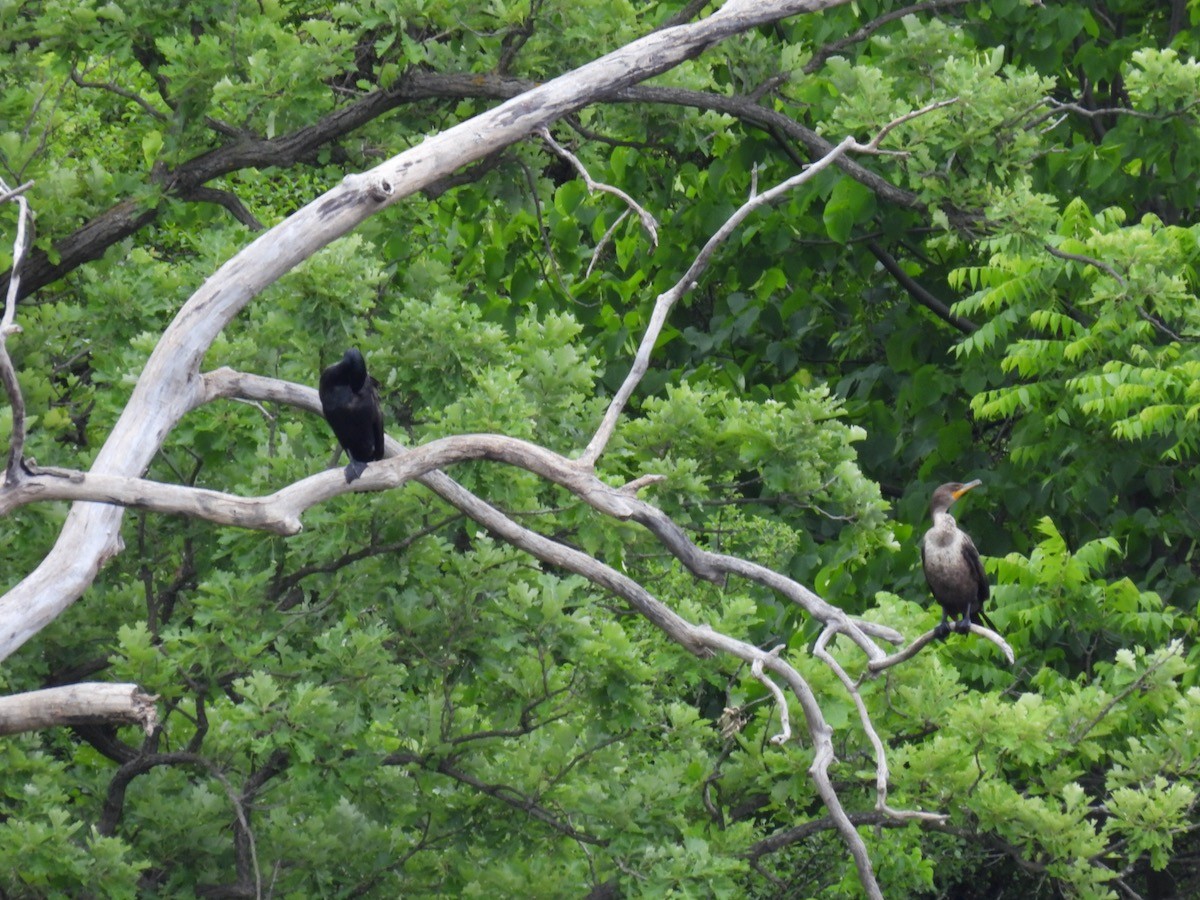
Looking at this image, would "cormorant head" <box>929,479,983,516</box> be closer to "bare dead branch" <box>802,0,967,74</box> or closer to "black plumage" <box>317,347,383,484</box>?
"bare dead branch" <box>802,0,967,74</box>

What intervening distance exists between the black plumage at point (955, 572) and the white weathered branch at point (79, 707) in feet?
12.0

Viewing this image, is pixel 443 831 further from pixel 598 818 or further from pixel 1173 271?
pixel 1173 271

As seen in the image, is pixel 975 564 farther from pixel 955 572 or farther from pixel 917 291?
pixel 917 291

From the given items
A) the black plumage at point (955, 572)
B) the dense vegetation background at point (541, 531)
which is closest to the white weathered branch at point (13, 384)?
the dense vegetation background at point (541, 531)

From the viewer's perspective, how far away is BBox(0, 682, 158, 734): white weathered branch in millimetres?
4043

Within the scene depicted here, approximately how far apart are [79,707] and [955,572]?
387cm

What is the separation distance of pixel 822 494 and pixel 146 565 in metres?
2.78

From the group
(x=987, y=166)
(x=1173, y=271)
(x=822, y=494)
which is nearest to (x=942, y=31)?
(x=987, y=166)

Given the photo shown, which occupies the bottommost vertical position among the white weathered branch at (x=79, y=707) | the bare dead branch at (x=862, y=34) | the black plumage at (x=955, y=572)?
the black plumage at (x=955, y=572)

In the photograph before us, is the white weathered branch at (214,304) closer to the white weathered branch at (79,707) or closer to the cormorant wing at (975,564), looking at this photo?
the white weathered branch at (79,707)

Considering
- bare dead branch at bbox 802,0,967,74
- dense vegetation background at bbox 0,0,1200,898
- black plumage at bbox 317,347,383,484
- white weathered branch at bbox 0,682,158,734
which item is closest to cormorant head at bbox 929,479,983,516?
dense vegetation background at bbox 0,0,1200,898

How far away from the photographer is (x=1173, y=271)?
26.0ft

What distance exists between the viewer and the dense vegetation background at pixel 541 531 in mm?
6512

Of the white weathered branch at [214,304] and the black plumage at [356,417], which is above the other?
the white weathered branch at [214,304]
